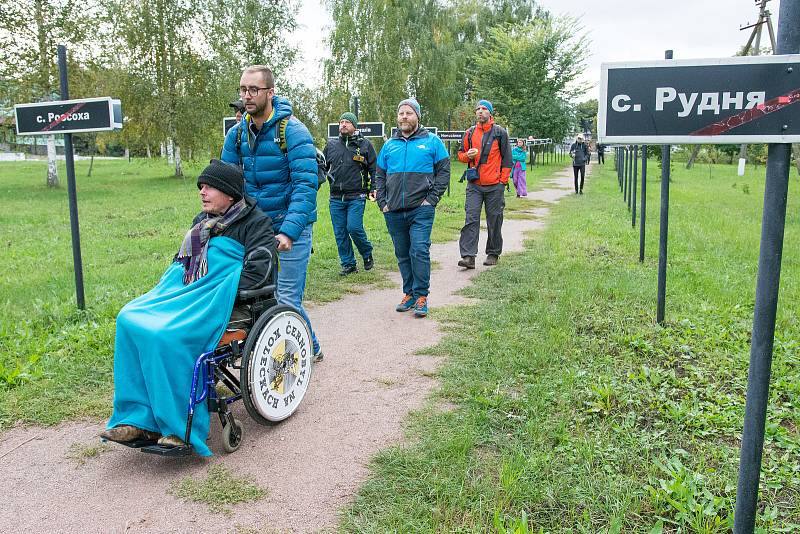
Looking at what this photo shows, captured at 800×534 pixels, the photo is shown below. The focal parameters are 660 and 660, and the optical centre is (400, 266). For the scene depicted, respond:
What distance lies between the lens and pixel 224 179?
375cm

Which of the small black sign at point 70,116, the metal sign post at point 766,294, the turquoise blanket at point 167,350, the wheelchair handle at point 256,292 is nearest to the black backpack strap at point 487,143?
the small black sign at point 70,116

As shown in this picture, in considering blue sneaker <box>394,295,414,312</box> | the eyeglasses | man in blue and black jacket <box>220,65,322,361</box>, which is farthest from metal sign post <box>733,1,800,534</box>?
blue sneaker <box>394,295,414,312</box>

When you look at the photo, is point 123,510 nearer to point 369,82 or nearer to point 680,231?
point 680,231

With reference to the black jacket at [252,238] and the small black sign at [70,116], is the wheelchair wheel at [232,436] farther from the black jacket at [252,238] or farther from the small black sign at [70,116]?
the small black sign at [70,116]

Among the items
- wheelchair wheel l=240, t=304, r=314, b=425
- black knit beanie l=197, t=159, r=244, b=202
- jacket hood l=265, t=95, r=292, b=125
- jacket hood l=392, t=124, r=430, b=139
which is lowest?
wheelchair wheel l=240, t=304, r=314, b=425

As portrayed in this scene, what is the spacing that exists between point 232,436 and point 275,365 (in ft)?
1.46

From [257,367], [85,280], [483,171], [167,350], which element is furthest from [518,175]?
[167,350]

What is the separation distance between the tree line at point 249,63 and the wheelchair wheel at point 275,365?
2059cm

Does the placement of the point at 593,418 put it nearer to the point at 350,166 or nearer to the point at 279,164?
the point at 279,164

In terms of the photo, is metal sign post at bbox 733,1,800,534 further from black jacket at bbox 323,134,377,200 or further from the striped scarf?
black jacket at bbox 323,134,377,200

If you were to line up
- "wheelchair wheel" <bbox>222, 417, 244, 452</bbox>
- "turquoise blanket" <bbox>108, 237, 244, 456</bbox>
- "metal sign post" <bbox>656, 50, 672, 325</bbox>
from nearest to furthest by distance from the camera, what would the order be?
"turquoise blanket" <bbox>108, 237, 244, 456</bbox>
"wheelchair wheel" <bbox>222, 417, 244, 452</bbox>
"metal sign post" <bbox>656, 50, 672, 325</bbox>

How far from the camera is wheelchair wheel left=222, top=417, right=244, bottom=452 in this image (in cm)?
346

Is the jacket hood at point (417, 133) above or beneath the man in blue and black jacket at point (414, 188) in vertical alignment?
above

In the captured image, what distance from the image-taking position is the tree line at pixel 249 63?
74.5 feet
